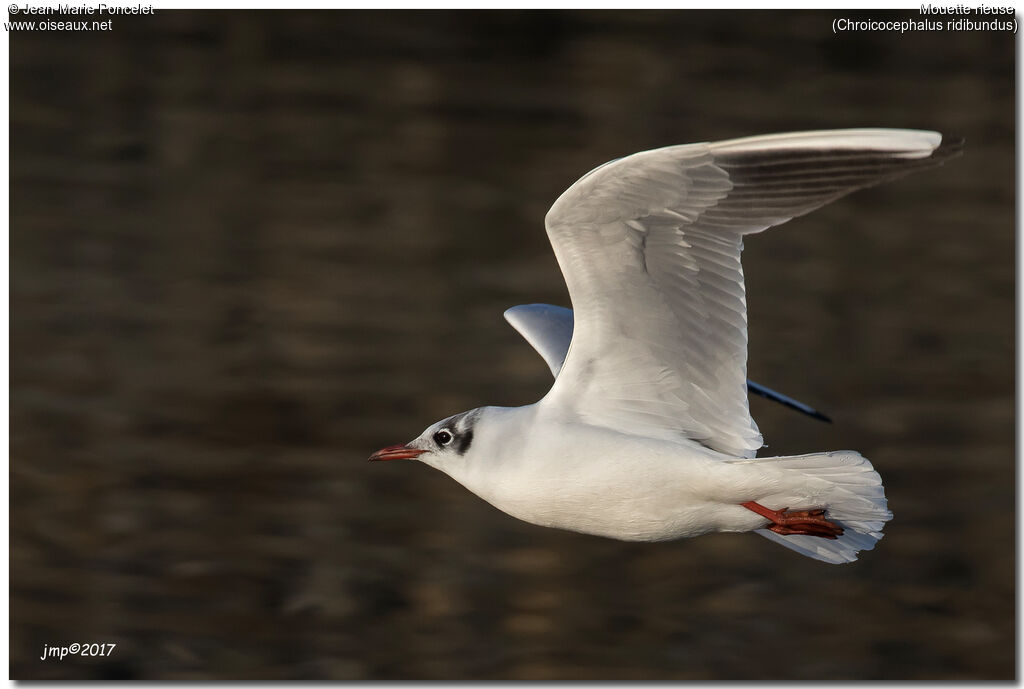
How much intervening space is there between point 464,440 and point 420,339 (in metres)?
4.76

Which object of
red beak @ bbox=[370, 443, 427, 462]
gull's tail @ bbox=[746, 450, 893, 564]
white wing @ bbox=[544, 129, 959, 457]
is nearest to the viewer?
white wing @ bbox=[544, 129, 959, 457]

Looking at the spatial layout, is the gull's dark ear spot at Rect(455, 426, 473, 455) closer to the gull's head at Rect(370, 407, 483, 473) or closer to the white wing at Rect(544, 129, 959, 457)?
the gull's head at Rect(370, 407, 483, 473)

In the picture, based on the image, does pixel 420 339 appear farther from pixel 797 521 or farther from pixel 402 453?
pixel 797 521

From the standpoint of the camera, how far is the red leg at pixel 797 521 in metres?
3.93

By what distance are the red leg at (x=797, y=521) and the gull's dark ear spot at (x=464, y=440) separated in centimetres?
75

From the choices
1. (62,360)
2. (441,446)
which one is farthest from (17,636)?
(441,446)

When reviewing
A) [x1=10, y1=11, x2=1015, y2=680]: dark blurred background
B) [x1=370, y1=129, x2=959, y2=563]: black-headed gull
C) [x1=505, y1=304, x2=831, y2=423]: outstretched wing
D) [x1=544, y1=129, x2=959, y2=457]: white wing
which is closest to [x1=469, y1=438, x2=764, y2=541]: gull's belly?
[x1=370, y1=129, x2=959, y2=563]: black-headed gull

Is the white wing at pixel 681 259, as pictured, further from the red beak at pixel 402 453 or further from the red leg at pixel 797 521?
the red beak at pixel 402 453

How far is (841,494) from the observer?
3.94m

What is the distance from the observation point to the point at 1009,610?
7.21 meters

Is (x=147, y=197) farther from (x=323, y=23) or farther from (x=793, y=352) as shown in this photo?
(x=793, y=352)

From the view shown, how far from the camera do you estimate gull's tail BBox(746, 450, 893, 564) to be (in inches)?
150

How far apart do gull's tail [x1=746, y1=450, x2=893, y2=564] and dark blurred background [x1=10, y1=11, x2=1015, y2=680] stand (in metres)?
2.71

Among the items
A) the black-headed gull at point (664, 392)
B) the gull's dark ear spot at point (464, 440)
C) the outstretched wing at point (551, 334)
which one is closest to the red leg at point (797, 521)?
the black-headed gull at point (664, 392)
